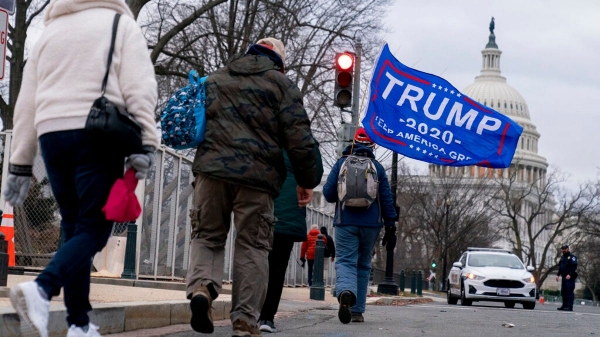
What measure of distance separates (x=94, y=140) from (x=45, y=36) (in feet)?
2.18

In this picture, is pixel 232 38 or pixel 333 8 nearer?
pixel 232 38

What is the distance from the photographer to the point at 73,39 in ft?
17.4

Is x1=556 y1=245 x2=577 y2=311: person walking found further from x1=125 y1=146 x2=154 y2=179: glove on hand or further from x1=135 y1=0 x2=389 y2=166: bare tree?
x1=125 y1=146 x2=154 y2=179: glove on hand

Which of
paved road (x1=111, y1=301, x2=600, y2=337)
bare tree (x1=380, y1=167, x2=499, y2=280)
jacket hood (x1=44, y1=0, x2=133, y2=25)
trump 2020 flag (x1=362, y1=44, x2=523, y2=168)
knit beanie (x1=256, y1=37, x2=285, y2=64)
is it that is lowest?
paved road (x1=111, y1=301, x2=600, y2=337)

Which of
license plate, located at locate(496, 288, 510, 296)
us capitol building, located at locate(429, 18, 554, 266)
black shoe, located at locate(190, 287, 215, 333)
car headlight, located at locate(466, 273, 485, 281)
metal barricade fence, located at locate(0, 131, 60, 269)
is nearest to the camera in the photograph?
black shoe, located at locate(190, 287, 215, 333)

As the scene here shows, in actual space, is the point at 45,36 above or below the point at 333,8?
below

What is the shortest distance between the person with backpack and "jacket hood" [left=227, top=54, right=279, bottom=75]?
3538mm

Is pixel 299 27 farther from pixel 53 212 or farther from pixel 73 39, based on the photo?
pixel 73 39

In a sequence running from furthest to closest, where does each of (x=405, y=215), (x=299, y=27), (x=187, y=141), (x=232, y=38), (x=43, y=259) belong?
(x=405, y=215), (x=299, y=27), (x=232, y=38), (x=43, y=259), (x=187, y=141)

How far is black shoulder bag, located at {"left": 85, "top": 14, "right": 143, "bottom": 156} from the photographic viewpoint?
5.03m

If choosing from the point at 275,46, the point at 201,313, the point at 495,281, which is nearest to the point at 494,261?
the point at 495,281

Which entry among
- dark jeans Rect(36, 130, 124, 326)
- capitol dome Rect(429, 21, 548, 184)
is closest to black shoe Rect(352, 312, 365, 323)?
dark jeans Rect(36, 130, 124, 326)

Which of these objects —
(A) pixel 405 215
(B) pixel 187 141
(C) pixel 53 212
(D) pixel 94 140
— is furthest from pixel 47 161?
(A) pixel 405 215

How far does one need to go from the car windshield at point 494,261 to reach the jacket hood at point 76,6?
20.8 m
